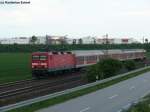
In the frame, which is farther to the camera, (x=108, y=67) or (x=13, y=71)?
(x=13, y=71)

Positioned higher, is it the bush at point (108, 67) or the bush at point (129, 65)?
the bush at point (108, 67)

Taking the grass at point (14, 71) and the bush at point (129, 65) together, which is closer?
the grass at point (14, 71)

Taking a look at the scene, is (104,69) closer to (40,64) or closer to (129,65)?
(40,64)

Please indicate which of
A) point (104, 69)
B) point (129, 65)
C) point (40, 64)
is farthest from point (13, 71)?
point (129, 65)

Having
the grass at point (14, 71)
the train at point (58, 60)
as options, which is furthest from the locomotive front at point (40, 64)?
the grass at point (14, 71)

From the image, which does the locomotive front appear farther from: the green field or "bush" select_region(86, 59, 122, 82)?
"bush" select_region(86, 59, 122, 82)

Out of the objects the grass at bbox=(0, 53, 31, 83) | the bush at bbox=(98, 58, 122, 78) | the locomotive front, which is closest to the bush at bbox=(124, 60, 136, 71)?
the bush at bbox=(98, 58, 122, 78)

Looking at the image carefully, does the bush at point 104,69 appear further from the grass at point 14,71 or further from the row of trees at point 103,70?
the grass at point 14,71

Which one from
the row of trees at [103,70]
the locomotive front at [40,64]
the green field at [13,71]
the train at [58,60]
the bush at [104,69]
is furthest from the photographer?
the train at [58,60]

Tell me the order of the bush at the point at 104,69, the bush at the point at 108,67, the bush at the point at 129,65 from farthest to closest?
the bush at the point at 129,65
the bush at the point at 108,67
the bush at the point at 104,69

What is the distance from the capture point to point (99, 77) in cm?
4619

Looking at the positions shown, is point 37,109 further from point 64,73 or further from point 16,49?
point 16,49

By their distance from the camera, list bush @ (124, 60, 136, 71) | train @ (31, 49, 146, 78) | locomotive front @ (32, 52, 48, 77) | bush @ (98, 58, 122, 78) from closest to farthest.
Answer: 1. bush @ (98, 58, 122, 78)
2. locomotive front @ (32, 52, 48, 77)
3. train @ (31, 49, 146, 78)
4. bush @ (124, 60, 136, 71)

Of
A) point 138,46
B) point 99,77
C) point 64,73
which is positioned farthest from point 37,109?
point 138,46
